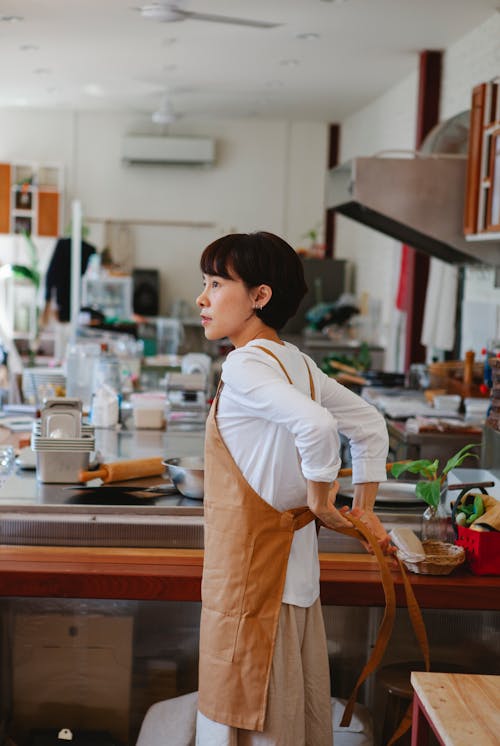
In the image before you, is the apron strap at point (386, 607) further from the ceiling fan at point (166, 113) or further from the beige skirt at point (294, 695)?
the ceiling fan at point (166, 113)

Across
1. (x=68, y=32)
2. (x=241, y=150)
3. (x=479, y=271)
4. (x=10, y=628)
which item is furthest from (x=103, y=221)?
(x=10, y=628)

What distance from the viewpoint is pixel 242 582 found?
2.04 metres

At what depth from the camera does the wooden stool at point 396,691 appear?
8.56 ft

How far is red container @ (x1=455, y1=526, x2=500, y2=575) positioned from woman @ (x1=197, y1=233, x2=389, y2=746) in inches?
25.1

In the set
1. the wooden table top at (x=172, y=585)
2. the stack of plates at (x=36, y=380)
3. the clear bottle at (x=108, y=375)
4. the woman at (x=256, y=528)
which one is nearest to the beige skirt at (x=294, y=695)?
the woman at (x=256, y=528)

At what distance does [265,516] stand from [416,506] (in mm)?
982

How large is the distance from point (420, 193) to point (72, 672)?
3.56 metres

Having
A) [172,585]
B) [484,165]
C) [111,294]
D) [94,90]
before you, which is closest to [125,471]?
[172,585]

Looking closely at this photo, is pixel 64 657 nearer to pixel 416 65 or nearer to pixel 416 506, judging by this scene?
pixel 416 506

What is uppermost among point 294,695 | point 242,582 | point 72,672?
point 242,582

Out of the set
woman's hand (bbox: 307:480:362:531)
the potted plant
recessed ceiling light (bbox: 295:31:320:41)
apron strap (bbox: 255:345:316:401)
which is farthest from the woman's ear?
recessed ceiling light (bbox: 295:31:320:41)

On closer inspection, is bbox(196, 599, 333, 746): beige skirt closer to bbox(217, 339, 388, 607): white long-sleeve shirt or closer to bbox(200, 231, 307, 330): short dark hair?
bbox(217, 339, 388, 607): white long-sleeve shirt

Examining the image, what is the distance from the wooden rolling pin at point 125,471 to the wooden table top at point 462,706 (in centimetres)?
129

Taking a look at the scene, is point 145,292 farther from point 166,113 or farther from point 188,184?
point 166,113
